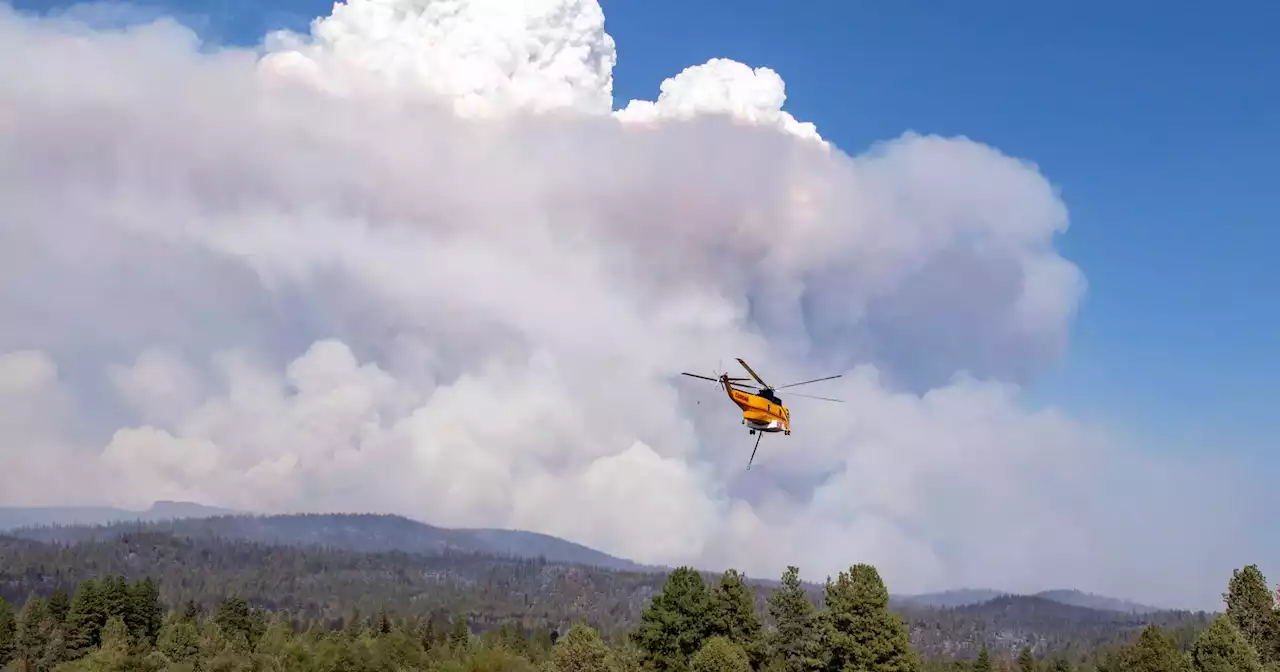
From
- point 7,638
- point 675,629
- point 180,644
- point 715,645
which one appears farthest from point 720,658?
point 7,638

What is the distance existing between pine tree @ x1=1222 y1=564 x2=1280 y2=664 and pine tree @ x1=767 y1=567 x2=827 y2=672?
1773 inches

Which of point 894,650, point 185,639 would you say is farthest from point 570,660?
point 185,639

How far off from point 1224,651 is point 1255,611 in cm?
1469

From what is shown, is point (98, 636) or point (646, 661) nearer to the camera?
point (646, 661)

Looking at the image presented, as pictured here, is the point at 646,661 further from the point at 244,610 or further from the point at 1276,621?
the point at 244,610

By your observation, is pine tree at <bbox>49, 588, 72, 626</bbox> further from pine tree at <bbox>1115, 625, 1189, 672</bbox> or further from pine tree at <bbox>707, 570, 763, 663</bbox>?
pine tree at <bbox>1115, 625, 1189, 672</bbox>

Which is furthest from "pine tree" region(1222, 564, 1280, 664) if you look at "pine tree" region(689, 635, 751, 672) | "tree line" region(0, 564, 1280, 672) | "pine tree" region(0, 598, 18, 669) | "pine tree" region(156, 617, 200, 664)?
"pine tree" region(0, 598, 18, 669)

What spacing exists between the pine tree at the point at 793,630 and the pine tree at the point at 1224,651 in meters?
35.6

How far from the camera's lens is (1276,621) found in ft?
361

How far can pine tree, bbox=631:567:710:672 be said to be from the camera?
101 metres

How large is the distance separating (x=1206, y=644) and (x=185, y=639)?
12099 centimetres

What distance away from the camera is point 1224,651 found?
98750 mm

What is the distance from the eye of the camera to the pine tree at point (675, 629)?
3994 inches

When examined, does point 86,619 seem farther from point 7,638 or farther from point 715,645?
point 715,645
